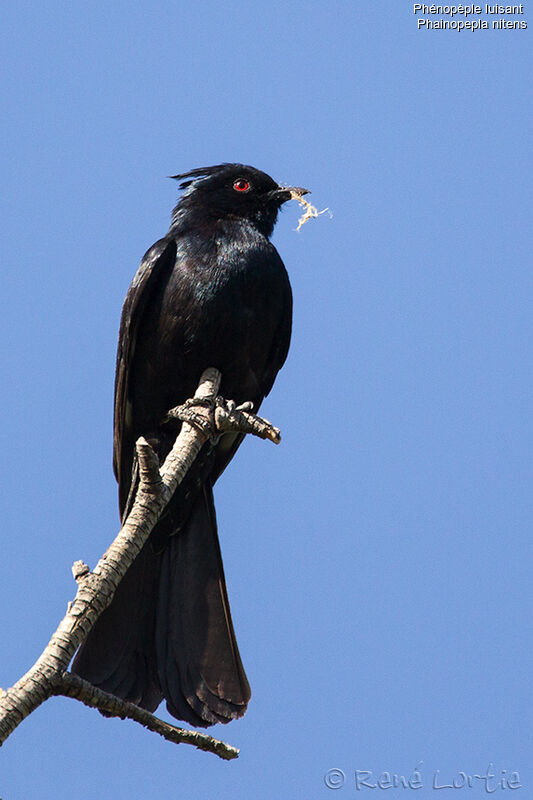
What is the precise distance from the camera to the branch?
107 inches

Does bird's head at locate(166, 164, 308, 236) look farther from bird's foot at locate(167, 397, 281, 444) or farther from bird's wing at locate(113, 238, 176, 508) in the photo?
bird's foot at locate(167, 397, 281, 444)

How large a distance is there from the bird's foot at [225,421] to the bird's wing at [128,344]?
834 mm

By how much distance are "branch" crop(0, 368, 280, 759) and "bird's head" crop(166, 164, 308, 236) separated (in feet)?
6.65

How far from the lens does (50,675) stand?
2.79 metres

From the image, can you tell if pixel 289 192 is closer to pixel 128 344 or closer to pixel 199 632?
pixel 128 344

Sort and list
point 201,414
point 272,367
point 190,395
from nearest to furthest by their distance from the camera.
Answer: point 201,414 < point 190,395 < point 272,367

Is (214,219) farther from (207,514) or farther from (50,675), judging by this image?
(50,675)

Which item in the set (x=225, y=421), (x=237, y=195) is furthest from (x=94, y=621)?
(x=237, y=195)

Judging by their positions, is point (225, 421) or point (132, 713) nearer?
point (132, 713)

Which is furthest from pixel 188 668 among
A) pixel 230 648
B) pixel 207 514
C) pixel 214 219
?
pixel 214 219

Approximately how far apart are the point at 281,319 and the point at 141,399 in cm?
87

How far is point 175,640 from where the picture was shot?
430 centimetres

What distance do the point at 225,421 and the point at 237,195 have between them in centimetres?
199

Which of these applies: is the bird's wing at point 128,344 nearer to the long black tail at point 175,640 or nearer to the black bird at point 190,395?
the black bird at point 190,395
